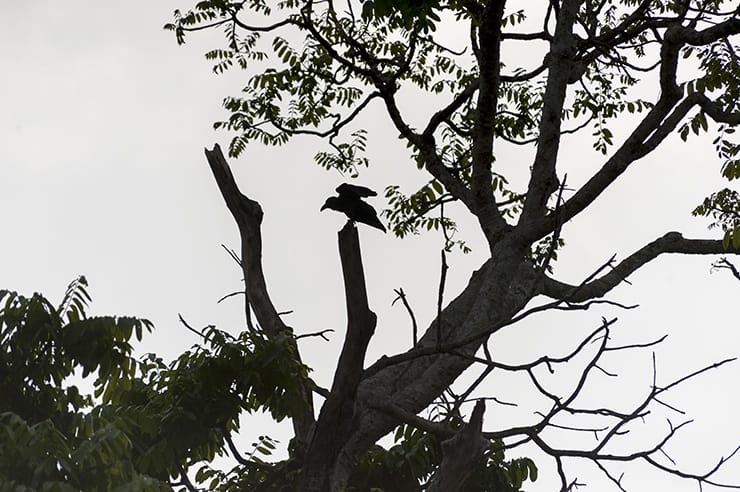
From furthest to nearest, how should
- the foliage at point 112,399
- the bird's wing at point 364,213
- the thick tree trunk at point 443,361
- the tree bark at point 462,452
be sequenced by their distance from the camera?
the thick tree trunk at point 443,361
the bird's wing at point 364,213
the tree bark at point 462,452
the foliage at point 112,399

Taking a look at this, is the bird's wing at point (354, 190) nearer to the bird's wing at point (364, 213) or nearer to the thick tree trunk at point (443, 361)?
the bird's wing at point (364, 213)

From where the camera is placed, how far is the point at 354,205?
24.5ft

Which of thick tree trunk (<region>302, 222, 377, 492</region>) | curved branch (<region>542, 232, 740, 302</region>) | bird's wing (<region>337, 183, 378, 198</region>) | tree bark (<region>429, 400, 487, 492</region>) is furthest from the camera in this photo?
curved branch (<region>542, 232, 740, 302</region>)

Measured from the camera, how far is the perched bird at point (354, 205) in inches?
293

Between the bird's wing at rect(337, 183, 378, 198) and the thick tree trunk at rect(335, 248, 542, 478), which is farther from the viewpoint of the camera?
the thick tree trunk at rect(335, 248, 542, 478)

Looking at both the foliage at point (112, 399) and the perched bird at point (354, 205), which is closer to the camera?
the foliage at point (112, 399)

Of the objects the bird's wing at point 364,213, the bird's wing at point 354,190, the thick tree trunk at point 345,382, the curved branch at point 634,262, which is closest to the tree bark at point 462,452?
the thick tree trunk at point 345,382

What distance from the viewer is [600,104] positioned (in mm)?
12133

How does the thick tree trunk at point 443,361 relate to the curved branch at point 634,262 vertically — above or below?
below

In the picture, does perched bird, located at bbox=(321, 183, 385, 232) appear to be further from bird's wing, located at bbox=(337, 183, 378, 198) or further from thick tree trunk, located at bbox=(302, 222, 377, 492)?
thick tree trunk, located at bbox=(302, 222, 377, 492)

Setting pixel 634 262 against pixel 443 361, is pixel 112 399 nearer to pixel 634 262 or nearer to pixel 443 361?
pixel 443 361

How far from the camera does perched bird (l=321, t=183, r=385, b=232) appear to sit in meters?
7.44

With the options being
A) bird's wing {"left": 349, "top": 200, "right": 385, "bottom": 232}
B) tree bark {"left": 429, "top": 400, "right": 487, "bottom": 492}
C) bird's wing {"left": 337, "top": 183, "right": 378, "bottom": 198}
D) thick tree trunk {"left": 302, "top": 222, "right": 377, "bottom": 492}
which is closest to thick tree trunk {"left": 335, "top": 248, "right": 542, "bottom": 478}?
thick tree trunk {"left": 302, "top": 222, "right": 377, "bottom": 492}

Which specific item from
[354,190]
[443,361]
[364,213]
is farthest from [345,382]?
[443,361]
